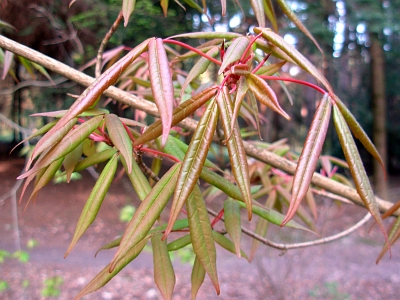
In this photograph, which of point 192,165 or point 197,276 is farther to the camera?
point 197,276

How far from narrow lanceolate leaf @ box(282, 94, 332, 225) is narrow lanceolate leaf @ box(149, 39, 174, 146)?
0.16 metres

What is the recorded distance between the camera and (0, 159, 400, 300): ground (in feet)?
10.1

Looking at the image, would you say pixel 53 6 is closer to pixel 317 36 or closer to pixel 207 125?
pixel 317 36

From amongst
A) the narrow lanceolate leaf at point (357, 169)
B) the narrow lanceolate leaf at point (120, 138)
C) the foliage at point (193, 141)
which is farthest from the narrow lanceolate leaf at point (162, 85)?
the narrow lanceolate leaf at point (357, 169)

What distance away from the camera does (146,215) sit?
1.32 feet

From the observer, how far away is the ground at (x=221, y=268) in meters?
3.08

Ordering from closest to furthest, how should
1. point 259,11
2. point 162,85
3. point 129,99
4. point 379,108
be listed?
point 162,85
point 259,11
point 129,99
point 379,108

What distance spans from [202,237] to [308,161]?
170 millimetres

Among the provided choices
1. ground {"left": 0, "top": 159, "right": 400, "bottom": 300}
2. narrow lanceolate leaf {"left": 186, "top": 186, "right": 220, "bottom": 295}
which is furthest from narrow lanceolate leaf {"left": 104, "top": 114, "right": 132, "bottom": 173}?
ground {"left": 0, "top": 159, "right": 400, "bottom": 300}

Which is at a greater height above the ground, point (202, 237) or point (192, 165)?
point (192, 165)

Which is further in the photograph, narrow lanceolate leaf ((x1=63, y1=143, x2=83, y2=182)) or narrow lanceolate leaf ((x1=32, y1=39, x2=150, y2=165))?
narrow lanceolate leaf ((x1=63, y1=143, x2=83, y2=182))

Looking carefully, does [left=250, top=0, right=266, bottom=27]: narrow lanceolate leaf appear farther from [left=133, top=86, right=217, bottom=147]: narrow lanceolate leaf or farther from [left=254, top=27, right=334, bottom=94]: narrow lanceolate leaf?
[left=133, top=86, right=217, bottom=147]: narrow lanceolate leaf

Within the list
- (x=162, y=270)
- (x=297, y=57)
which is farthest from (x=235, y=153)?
(x=162, y=270)

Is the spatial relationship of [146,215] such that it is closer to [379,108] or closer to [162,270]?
[162,270]
